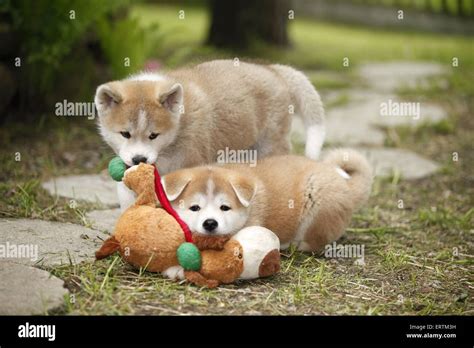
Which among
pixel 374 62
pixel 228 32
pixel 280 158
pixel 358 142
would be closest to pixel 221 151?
pixel 280 158

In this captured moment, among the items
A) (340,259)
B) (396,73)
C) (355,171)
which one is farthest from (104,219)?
(396,73)

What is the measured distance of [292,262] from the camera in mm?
4309

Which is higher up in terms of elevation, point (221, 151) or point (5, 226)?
point (221, 151)

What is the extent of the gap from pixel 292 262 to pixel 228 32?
7.08 m

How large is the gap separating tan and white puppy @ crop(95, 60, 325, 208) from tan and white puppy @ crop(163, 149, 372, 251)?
42cm

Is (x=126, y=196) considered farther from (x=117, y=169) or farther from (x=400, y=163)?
(x=400, y=163)

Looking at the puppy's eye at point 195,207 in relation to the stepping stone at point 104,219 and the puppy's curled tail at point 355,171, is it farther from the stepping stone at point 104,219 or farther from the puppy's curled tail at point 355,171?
the puppy's curled tail at point 355,171

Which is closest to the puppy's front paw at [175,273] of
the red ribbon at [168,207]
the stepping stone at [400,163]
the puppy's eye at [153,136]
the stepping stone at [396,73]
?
the red ribbon at [168,207]

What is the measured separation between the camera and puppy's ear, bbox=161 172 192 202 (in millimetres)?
3891

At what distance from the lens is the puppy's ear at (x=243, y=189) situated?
390cm

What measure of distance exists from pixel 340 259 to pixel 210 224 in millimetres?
1093

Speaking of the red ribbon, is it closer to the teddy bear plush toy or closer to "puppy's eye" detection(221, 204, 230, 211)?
the teddy bear plush toy
